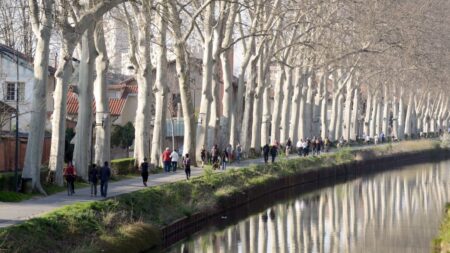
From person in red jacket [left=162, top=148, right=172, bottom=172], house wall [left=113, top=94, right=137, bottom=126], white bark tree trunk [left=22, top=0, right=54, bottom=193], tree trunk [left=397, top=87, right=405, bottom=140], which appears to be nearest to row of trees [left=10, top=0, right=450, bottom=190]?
white bark tree trunk [left=22, top=0, right=54, bottom=193]

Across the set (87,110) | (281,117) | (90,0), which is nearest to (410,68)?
(281,117)

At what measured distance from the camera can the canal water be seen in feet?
123

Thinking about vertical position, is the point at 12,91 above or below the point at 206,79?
below

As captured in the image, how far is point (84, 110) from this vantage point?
4366 cm

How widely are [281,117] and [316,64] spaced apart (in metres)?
9.55

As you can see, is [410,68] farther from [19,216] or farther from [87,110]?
[19,216]

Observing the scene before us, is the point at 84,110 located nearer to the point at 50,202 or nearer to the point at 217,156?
the point at 50,202

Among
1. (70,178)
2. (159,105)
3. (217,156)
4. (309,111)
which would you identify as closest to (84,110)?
(70,178)

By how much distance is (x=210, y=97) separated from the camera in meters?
60.4

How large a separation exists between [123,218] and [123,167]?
20.1 meters

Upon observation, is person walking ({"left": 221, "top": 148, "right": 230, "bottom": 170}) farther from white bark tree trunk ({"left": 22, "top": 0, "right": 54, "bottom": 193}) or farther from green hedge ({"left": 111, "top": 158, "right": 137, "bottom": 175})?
white bark tree trunk ({"left": 22, "top": 0, "right": 54, "bottom": 193})

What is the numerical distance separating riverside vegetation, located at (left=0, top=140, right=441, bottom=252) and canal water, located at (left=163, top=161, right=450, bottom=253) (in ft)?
4.06

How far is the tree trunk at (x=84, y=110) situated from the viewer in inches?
1692

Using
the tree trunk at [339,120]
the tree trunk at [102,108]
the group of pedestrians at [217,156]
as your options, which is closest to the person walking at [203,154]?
the group of pedestrians at [217,156]
